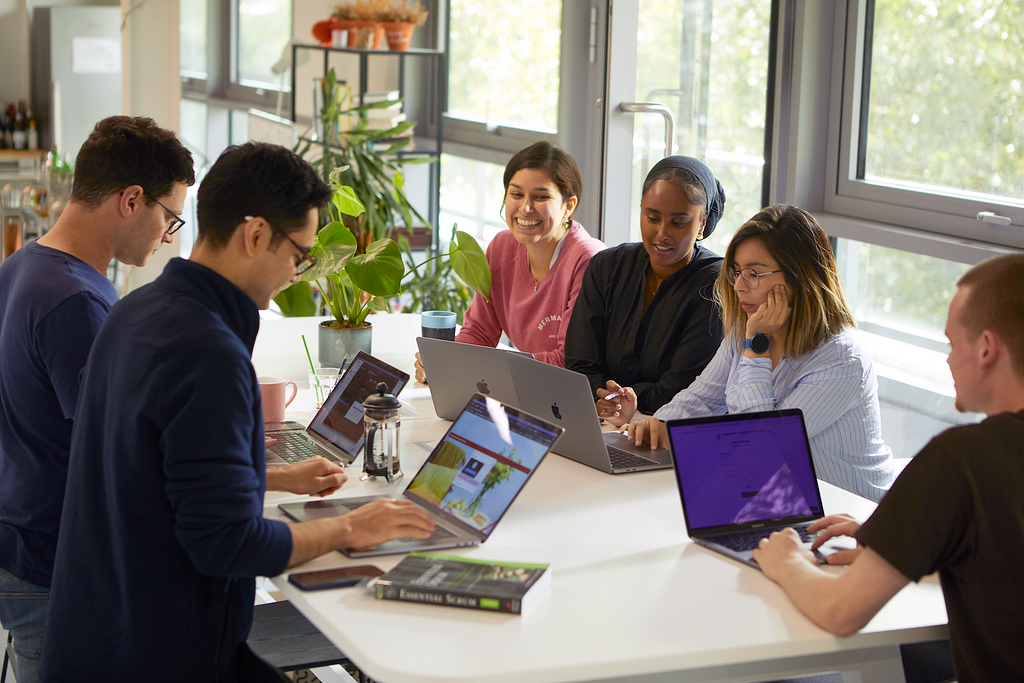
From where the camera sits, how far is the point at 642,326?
2.66 meters

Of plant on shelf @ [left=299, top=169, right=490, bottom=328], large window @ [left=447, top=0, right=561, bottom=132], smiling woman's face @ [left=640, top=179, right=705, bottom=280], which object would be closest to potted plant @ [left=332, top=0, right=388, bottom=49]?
large window @ [left=447, top=0, right=561, bottom=132]

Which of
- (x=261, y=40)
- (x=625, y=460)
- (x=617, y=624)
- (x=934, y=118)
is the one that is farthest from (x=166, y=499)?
(x=261, y=40)

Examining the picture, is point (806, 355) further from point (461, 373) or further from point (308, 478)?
point (308, 478)

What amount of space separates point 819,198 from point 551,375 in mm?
1969

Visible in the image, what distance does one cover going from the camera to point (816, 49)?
3396 millimetres

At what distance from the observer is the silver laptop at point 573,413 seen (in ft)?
6.28

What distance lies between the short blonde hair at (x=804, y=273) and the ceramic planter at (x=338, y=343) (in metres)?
1.08

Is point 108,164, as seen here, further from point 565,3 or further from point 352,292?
point 565,3

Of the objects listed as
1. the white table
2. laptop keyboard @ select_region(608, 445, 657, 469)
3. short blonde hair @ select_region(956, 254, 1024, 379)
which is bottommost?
the white table

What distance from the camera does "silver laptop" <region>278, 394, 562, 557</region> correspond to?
5.26 feet

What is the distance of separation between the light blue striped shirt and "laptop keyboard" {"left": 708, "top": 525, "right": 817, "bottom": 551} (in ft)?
1.49

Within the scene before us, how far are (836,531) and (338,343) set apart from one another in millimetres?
1519

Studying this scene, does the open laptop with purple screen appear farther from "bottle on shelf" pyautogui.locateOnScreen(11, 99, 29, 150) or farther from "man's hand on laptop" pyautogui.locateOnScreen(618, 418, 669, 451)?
"bottle on shelf" pyautogui.locateOnScreen(11, 99, 29, 150)

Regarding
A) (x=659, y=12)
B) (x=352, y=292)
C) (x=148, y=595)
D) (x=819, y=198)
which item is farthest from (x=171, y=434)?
(x=659, y=12)
